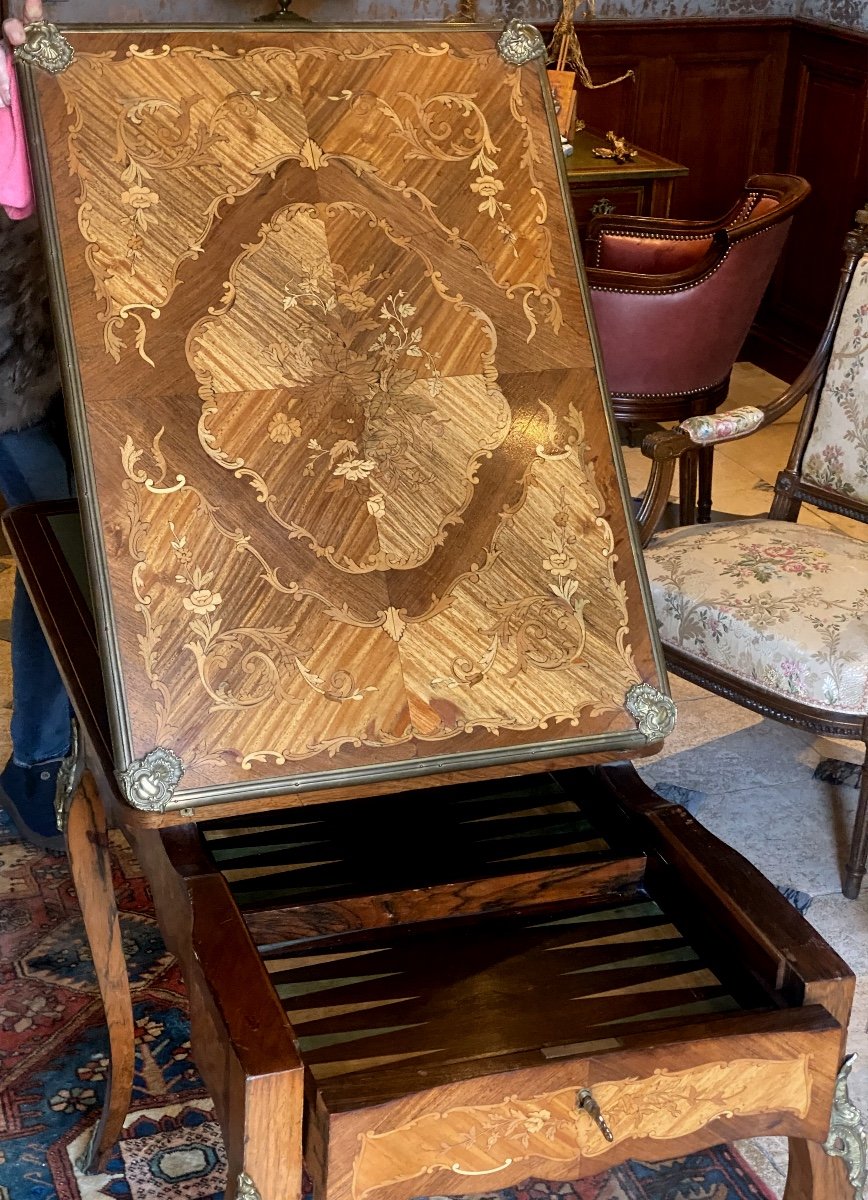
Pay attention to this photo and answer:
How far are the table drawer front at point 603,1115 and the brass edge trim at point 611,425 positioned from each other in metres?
0.41

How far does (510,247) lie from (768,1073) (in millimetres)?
885

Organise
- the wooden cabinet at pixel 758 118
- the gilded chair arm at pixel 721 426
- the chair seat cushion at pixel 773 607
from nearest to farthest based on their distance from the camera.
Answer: the chair seat cushion at pixel 773 607 < the gilded chair arm at pixel 721 426 < the wooden cabinet at pixel 758 118

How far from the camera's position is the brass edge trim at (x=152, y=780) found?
131 cm

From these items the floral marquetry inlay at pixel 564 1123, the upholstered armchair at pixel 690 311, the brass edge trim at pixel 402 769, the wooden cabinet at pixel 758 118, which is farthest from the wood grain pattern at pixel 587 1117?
the wooden cabinet at pixel 758 118

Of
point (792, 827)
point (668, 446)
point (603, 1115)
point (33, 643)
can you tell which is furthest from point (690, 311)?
point (603, 1115)

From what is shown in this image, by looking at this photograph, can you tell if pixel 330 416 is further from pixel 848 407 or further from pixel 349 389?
pixel 848 407

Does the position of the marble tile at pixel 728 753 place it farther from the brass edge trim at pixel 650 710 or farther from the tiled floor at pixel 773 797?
the brass edge trim at pixel 650 710

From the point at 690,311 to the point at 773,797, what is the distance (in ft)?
4.48

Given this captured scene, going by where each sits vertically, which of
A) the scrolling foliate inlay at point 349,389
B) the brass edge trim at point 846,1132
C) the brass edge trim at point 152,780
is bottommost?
the brass edge trim at point 846,1132

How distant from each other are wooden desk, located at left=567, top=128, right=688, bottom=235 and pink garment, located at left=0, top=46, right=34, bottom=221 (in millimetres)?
2465

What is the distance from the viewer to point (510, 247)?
156 cm

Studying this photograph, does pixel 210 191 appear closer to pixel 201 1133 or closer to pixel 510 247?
pixel 510 247

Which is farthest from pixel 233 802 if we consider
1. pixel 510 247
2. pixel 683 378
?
pixel 683 378

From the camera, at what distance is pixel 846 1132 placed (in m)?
1.26
